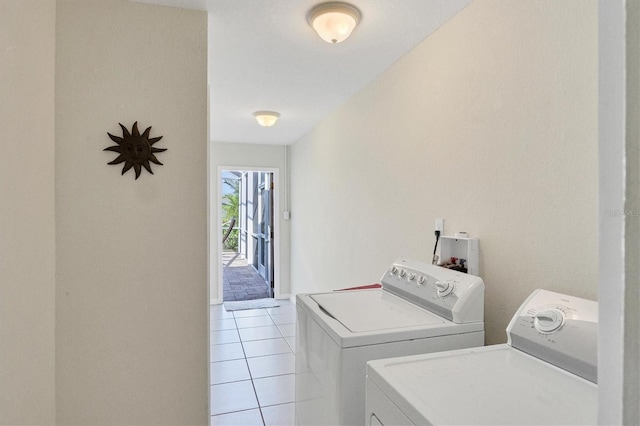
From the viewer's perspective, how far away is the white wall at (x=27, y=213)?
50.8 inches

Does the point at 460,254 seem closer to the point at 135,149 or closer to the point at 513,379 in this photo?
the point at 513,379

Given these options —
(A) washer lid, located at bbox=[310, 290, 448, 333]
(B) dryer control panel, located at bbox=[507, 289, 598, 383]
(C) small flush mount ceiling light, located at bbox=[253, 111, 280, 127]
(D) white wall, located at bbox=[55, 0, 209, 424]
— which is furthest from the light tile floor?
(C) small flush mount ceiling light, located at bbox=[253, 111, 280, 127]

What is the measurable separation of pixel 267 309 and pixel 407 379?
4070 millimetres

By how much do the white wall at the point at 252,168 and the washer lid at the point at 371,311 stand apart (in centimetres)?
364

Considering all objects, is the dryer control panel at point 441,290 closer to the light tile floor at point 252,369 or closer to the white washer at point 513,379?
the white washer at point 513,379

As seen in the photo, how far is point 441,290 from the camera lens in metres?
1.51

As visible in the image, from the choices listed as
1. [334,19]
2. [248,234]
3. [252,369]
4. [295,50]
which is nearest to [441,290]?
[334,19]

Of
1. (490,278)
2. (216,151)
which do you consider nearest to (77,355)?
(490,278)

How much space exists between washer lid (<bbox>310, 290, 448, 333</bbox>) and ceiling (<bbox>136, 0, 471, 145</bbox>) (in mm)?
1432

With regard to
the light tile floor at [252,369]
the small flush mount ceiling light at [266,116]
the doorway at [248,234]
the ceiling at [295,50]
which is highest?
the ceiling at [295,50]

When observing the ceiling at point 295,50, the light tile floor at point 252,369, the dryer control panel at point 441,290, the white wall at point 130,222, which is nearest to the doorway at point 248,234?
the light tile floor at point 252,369

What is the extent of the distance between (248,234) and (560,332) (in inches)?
320

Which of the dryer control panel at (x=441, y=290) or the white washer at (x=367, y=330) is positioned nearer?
the white washer at (x=367, y=330)

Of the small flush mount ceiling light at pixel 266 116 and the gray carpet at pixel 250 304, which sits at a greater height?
the small flush mount ceiling light at pixel 266 116
